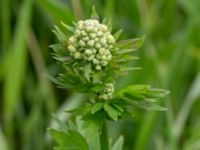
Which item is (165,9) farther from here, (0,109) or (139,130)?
(0,109)

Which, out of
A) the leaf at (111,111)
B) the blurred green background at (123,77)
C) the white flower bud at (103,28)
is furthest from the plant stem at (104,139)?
the blurred green background at (123,77)

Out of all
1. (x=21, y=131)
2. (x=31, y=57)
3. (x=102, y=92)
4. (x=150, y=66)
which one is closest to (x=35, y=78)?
(x=31, y=57)

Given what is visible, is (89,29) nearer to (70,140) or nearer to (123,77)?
(70,140)

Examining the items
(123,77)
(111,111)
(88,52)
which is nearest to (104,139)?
(111,111)

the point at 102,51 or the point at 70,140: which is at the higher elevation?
the point at 102,51

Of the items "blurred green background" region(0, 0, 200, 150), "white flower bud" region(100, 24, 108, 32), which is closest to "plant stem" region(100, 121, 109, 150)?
"white flower bud" region(100, 24, 108, 32)

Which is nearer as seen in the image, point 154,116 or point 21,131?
point 154,116
